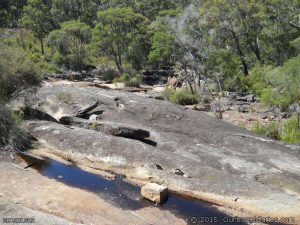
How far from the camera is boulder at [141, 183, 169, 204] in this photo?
19.4 metres

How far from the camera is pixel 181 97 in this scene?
45.9 m

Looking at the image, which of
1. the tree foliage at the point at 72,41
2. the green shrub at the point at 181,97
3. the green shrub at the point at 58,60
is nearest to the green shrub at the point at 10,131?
the green shrub at the point at 181,97

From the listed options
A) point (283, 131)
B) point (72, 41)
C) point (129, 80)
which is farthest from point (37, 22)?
point (283, 131)

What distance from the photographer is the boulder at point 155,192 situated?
19406mm

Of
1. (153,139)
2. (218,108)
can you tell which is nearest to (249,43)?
(218,108)

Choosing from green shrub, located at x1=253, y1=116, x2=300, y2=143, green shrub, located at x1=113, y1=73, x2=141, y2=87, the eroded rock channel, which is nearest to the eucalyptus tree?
green shrub, located at x1=113, y1=73, x2=141, y2=87

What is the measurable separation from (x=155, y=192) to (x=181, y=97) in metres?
27.1

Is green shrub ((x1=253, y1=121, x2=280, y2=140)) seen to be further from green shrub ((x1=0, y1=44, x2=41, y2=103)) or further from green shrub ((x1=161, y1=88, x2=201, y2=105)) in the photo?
green shrub ((x1=0, y1=44, x2=41, y2=103))

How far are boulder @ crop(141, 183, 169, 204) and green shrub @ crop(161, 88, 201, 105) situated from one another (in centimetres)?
2633

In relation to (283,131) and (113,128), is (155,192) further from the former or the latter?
(283,131)

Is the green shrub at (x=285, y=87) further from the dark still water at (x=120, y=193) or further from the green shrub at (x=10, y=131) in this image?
the green shrub at (x=10, y=131)

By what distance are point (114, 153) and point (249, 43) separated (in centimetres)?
3457

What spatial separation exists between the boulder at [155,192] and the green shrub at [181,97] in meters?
26.3

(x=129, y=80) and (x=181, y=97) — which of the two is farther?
(x=129, y=80)
